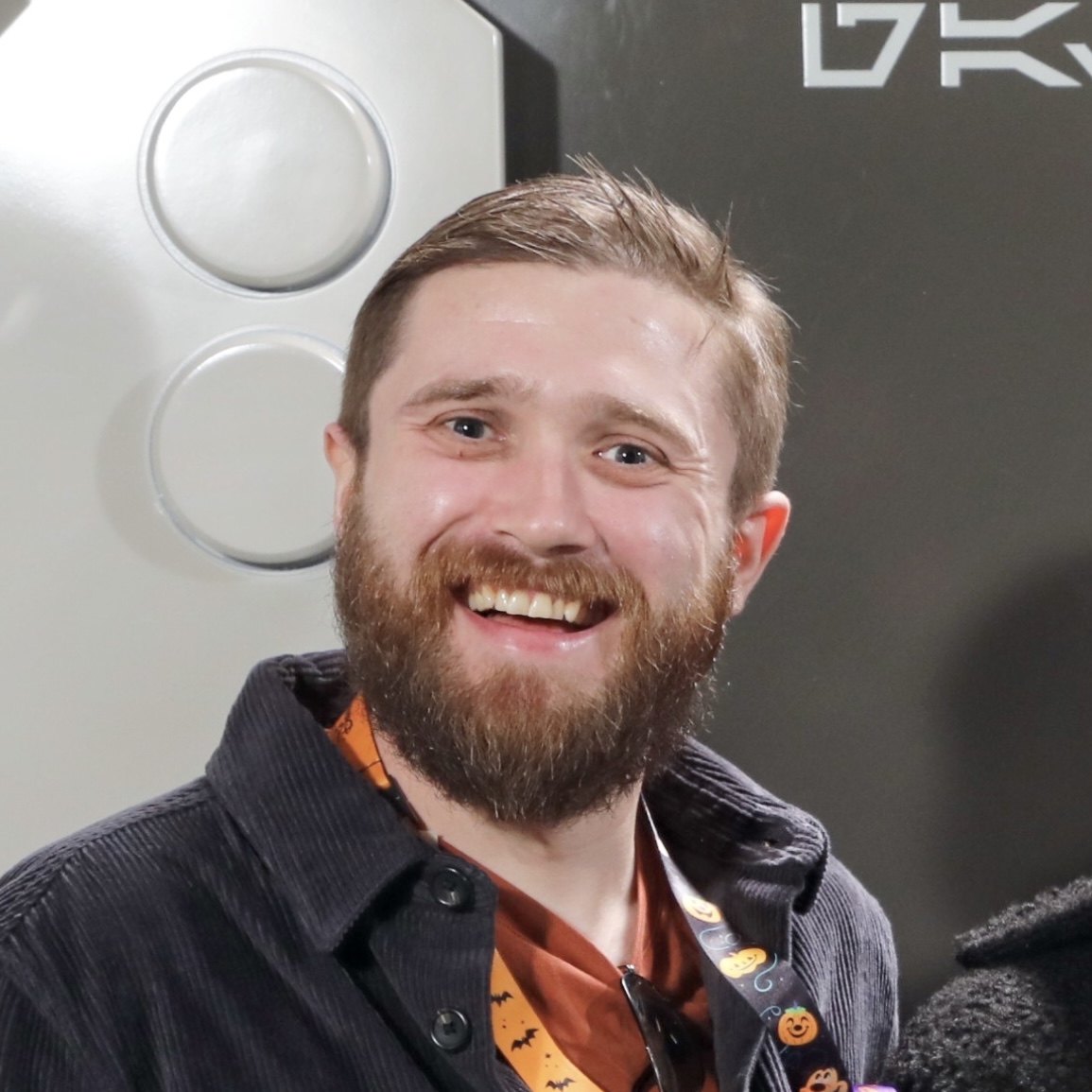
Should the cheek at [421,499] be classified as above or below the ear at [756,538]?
above

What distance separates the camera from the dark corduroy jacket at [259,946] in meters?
0.88

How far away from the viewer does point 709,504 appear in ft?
3.64

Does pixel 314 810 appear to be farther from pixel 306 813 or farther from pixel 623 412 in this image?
pixel 623 412

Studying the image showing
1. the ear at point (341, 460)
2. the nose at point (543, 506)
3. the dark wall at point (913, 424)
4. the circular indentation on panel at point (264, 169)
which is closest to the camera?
the nose at point (543, 506)

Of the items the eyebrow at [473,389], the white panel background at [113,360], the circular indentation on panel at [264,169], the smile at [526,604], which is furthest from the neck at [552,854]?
the circular indentation on panel at [264,169]

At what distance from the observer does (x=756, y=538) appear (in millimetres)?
1213

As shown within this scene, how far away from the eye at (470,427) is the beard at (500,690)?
0.28ft

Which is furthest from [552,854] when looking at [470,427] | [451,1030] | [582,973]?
[470,427]

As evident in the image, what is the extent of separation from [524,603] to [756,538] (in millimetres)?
272

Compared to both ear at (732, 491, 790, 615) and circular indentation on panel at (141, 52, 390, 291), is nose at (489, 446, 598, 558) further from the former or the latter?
circular indentation on panel at (141, 52, 390, 291)

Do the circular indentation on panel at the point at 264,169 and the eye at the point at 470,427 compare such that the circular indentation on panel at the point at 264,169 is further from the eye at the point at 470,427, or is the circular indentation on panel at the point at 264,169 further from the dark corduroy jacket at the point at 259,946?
the dark corduroy jacket at the point at 259,946

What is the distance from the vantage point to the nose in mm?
995

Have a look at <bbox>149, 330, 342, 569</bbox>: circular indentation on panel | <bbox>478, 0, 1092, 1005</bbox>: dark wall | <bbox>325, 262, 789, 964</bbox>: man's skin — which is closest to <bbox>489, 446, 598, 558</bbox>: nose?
<bbox>325, 262, 789, 964</bbox>: man's skin

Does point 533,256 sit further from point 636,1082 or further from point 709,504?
point 636,1082
